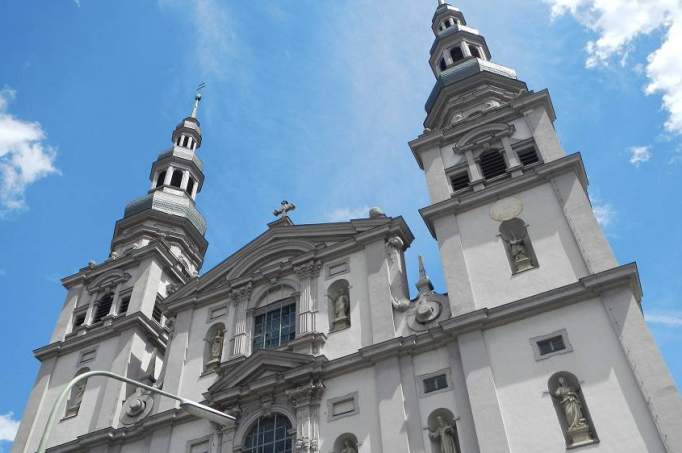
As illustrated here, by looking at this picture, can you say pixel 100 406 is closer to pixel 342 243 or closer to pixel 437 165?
pixel 342 243

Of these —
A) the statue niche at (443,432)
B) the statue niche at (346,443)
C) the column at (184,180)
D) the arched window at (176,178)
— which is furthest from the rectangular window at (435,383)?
the arched window at (176,178)

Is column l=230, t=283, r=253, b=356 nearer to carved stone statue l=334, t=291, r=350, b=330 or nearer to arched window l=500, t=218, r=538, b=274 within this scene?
carved stone statue l=334, t=291, r=350, b=330

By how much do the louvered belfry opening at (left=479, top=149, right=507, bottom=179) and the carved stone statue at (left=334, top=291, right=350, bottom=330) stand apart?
609cm

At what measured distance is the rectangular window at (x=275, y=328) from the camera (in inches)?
879

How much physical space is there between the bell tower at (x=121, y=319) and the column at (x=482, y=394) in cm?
1052

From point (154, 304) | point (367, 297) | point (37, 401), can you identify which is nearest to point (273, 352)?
point (367, 297)

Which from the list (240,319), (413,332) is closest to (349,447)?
(413,332)

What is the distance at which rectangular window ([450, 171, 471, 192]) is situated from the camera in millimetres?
23844

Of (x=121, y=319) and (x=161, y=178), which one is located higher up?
(x=161, y=178)

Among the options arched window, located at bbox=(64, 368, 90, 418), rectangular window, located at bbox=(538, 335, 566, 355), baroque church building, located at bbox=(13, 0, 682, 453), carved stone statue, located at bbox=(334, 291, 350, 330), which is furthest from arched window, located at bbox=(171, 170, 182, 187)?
rectangular window, located at bbox=(538, 335, 566, 355)

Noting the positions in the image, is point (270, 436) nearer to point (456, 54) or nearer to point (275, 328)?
point (275, 328)

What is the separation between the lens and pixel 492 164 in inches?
938

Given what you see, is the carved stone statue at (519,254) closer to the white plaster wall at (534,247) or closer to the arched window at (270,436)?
the white plaster wall at (534,247)

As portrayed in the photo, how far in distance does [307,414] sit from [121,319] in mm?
9699
